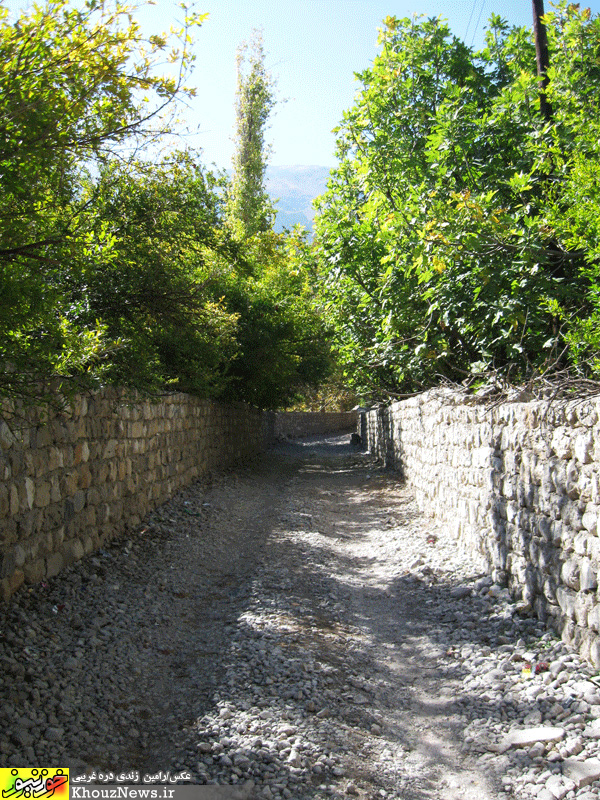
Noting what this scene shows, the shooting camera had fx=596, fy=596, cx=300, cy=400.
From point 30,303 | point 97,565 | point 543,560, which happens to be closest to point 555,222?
point 543,560

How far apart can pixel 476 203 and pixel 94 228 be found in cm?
391

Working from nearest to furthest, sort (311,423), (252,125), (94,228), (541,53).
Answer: (94,228)
(541,53)
(252,125)
(311,423)

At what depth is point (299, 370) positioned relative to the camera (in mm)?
25500

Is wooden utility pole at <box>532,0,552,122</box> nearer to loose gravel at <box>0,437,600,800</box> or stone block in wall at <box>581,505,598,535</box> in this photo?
stone block in wall at <box>581,505,598,535</box>

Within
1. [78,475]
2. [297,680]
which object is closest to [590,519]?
[297,680]

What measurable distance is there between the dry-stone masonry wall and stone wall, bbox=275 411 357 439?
84.8 feet

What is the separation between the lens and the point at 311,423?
141ft

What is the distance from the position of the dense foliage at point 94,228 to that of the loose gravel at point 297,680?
196 centimetres

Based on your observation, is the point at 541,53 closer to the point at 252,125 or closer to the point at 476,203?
the point at 476,203

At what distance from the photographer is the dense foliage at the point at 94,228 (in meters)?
3.20

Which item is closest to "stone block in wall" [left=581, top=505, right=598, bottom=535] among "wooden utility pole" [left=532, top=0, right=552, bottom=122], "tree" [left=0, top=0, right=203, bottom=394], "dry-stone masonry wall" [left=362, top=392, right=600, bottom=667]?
"dry-stone masonry wall" [left=362, top=392, right=600, bottom=667]

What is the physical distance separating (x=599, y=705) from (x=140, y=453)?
6.13 m

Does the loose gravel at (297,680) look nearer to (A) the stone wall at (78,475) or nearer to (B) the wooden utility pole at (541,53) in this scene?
(A) the stone wall at (78,475)

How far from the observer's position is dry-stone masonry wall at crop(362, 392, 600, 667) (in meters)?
3.96
